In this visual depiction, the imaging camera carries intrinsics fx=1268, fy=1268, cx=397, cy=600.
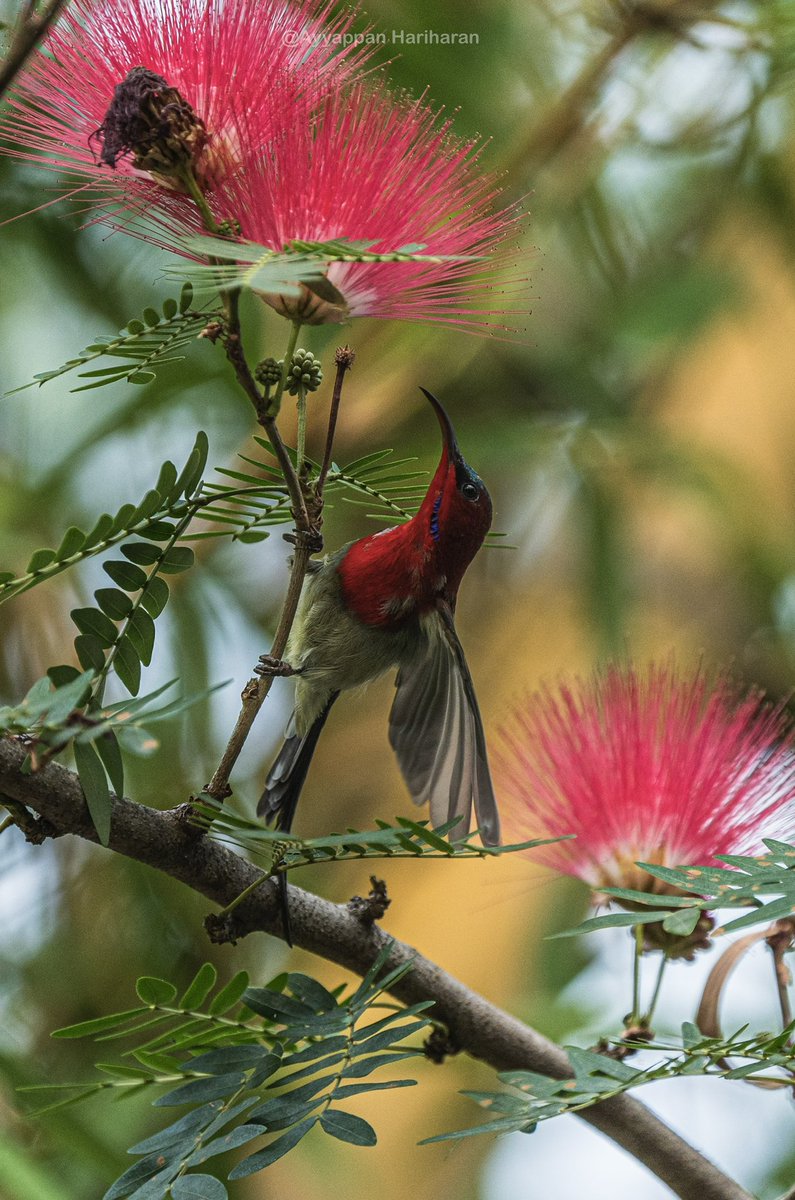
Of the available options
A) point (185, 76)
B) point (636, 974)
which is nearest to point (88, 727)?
point (185, 76)

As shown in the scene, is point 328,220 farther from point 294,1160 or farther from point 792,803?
point 294,1160

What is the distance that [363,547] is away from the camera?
1904 millimetres

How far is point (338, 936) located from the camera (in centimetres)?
118

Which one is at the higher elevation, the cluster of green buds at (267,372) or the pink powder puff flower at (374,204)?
the pink powder puff flower at (374,204)

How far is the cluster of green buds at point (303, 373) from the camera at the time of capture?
1.09m

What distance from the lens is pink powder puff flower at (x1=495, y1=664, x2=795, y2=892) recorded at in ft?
4.43

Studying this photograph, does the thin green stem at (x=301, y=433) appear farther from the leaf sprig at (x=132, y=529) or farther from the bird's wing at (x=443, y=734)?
the bird's wing at (x=443, y=734)

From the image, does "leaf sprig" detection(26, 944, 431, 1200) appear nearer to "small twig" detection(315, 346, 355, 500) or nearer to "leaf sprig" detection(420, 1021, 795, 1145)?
"leaf sprig" detection(420, 1021, 795, 1145)

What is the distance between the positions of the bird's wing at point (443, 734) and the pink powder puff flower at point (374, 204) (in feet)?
2.09

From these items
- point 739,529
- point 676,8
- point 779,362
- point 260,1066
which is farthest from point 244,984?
point 779,362

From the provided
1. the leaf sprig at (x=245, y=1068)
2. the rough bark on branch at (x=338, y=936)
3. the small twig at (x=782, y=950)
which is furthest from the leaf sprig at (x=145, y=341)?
the small twig at (x=782, y=950)

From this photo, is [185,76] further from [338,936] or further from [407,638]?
[407,638]

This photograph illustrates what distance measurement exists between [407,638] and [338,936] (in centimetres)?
75

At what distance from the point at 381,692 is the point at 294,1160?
3.82 ft
